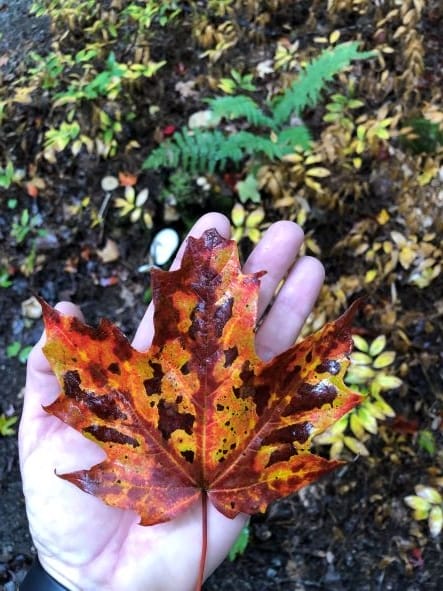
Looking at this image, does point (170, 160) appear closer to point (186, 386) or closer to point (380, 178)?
point (380, 178)

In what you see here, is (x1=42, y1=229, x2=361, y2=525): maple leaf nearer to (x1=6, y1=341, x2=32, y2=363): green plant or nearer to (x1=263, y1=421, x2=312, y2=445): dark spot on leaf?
(x1=263, y1=421, x2=312, y2=445): dark spot on leaf

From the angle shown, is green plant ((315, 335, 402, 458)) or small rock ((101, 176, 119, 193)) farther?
small rock ((101, 176, 119, 193))

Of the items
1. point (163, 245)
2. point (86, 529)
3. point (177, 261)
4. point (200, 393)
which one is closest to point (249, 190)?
point (163, 245)

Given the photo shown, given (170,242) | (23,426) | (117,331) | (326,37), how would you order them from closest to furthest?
(117,331), (23,426), (170,242), (326,37)

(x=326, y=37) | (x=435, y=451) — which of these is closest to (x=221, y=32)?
(x=326, y=37)

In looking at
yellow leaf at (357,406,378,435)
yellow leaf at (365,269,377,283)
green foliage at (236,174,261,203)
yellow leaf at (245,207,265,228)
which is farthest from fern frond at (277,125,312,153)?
yellow leaf at (357,406,378,435)
